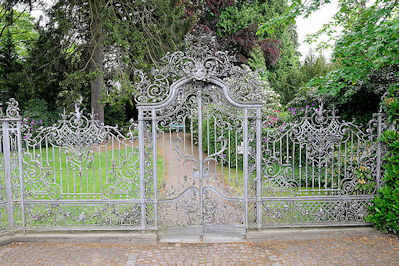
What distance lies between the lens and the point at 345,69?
482 cm

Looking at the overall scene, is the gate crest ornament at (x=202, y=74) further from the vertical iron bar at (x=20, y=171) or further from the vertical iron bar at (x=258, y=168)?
the vertical iron bar at (x=20, y=171)

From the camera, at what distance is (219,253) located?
14.3 ft

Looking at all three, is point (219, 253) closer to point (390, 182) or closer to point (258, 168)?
point (258, 168)

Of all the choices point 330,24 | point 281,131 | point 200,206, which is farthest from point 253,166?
point 330,24

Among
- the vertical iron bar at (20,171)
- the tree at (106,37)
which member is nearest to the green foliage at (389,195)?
the vertical iron bar at (20,171)

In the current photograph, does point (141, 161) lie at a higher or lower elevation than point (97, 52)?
lower

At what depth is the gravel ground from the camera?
410 cm

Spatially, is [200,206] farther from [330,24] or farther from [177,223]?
[330,24]

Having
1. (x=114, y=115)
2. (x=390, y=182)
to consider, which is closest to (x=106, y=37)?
(x=114, y=115)

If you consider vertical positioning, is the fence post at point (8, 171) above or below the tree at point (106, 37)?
below

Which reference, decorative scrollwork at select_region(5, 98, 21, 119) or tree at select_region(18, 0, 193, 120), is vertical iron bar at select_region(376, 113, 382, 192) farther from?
tree at select_region(18, 0, 193, 120)

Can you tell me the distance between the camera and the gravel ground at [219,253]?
410 centimetres

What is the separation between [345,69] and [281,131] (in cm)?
149

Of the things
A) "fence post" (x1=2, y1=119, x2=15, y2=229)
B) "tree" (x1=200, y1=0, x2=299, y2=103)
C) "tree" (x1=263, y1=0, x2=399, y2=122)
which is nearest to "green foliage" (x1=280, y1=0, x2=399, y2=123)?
"tree" (x1=263, y1=0, x2=399, y2=122)
